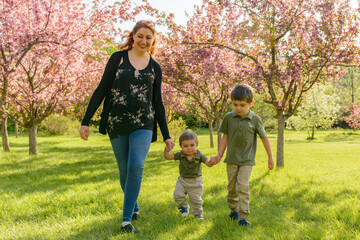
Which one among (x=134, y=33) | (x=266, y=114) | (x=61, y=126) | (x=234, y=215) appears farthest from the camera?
(x=266, y=114)

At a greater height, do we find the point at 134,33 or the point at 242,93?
the point at 134,33

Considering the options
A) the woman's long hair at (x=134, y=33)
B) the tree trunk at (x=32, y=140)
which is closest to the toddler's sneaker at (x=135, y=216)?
the woman's long hair at (x=134, y=33)

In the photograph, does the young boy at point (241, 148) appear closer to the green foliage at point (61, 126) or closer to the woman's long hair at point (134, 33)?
the woman's long hair at point (134, 33)

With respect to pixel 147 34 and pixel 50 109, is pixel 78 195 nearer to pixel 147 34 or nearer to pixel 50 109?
pixel 147 34

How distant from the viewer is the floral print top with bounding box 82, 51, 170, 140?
11.3 feet

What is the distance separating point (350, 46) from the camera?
8.19 metres

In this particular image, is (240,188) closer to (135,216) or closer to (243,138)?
(243,138)

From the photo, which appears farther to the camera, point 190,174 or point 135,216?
point 190,174

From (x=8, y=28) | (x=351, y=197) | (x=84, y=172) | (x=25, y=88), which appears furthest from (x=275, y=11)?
(x=25, y=88)

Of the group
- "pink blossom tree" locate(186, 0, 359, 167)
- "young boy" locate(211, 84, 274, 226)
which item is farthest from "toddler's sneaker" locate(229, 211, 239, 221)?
"pink blossom tree" locate(186, 0, 359, 167)

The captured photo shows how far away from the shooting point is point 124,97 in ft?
11.3

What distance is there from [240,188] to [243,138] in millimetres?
617

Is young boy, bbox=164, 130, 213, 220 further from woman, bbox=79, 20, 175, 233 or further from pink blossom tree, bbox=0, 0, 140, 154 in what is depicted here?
pink blossom tree, bbox=0, 0, 140, 154

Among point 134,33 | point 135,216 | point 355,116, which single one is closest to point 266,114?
point 355,116
